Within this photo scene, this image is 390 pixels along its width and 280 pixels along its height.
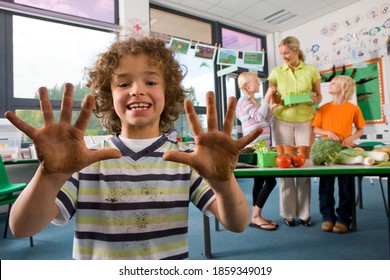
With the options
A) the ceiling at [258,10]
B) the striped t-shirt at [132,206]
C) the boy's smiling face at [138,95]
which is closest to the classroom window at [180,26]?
the ceiling at [258,10]

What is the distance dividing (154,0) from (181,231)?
397 cm

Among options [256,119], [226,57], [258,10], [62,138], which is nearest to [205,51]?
[226,57]

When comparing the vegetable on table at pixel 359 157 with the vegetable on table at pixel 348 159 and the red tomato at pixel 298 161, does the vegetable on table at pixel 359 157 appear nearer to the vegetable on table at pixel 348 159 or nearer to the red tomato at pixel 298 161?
the vegetable on table at pixel 348 159

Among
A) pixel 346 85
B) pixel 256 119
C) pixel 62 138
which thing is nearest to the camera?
pixel 62 138

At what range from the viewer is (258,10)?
14.3 feet

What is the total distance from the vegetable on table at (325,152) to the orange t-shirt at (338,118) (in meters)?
0.74

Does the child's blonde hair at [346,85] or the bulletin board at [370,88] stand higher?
the bulletin board at [370,88]

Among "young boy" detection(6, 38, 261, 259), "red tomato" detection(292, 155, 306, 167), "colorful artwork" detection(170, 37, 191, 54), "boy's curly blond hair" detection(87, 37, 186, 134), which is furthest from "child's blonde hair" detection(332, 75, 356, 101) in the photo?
"colorful artwork" detection(170, 37, 191, 54)

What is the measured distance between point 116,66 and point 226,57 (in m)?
3.62

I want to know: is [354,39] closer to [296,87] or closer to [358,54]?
[358,54]

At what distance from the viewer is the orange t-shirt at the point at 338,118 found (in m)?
1.91

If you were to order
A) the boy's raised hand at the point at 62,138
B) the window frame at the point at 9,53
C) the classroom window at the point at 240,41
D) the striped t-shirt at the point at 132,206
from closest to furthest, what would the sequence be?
1. the boy's raised hand at the point at 62,138
2. the striped t-shirt at the point at 132,206
3. the window frame at the point at 9,53
4. the classroom window at the point at 240,41

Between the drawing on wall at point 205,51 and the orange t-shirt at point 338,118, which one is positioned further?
the drawing on wall at point 205,51
